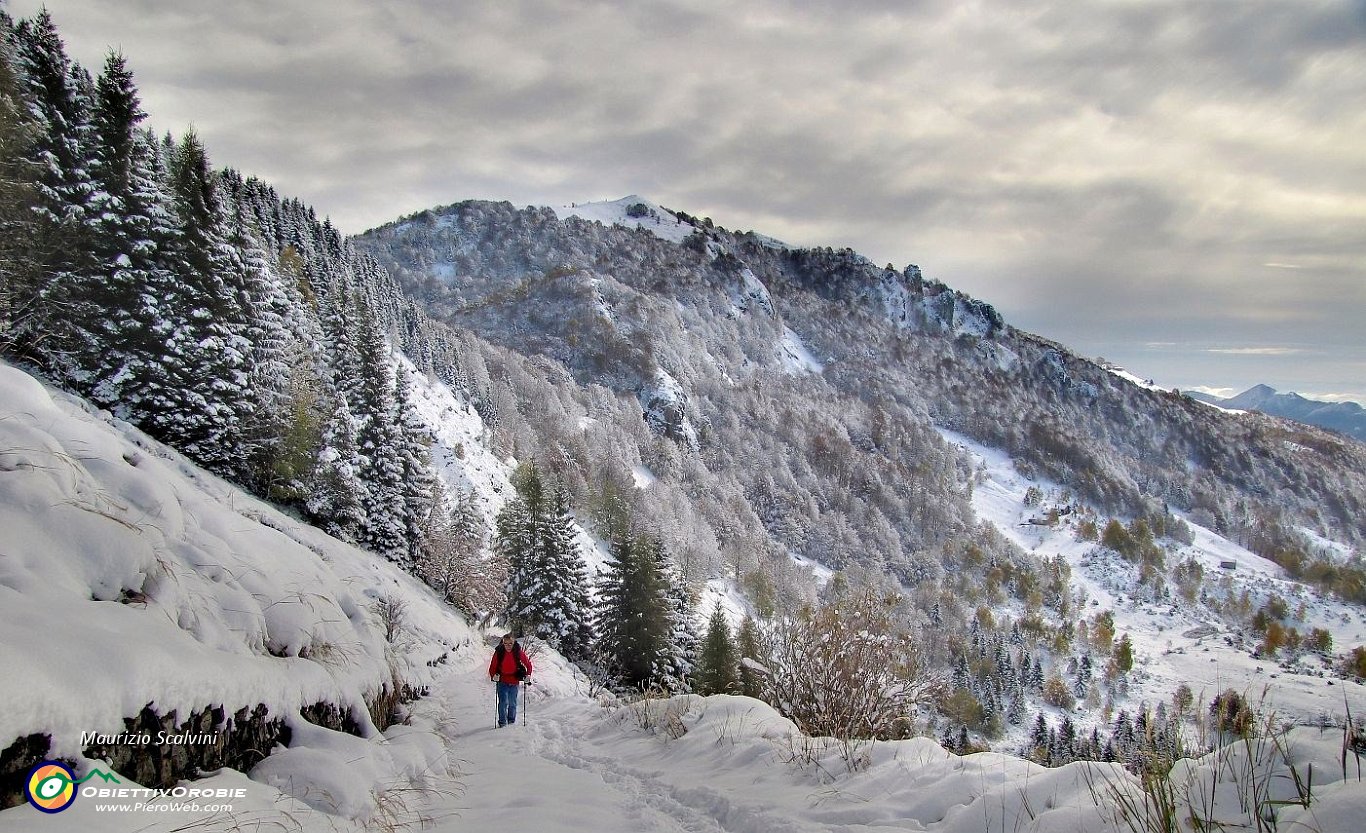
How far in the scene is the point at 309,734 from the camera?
194 inches

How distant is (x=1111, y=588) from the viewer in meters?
173

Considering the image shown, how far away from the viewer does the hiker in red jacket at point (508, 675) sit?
923 centimetres

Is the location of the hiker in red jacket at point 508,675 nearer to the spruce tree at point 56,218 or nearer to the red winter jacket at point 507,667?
the red winter jacket at point 507,667

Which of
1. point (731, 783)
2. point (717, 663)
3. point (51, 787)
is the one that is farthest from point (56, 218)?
point (717, 663)

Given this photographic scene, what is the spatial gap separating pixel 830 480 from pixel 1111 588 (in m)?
84.2

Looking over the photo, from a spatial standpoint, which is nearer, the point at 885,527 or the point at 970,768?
the point at 970,768

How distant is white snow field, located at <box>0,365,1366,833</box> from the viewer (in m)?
3.17

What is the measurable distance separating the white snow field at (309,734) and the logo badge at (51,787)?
53mm

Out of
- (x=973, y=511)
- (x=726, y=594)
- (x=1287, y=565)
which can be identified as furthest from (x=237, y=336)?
(x=1287, y=565)

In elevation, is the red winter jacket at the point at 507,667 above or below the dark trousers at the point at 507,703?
above

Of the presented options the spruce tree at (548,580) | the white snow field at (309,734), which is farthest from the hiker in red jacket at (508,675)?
the spruce tree at (548,580)

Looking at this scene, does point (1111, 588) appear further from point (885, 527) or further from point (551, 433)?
point (551, 433)

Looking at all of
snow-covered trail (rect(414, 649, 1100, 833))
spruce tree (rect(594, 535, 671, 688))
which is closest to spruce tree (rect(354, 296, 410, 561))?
spruce tree (rect(594, 535, 671, 688))

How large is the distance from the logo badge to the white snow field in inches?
2.1
